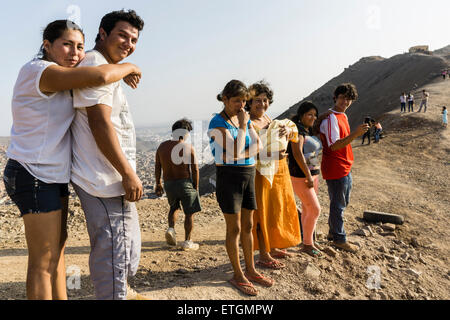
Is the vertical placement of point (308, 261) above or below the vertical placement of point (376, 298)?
above

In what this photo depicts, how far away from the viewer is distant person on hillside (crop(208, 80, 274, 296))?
9.10ft

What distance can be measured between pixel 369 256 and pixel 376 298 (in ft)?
2.66

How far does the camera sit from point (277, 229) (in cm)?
345

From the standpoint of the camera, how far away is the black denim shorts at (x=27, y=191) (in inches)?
65.4

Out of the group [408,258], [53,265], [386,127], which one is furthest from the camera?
[386,127]

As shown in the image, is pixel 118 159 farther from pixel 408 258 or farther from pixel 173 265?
pixel 408 258

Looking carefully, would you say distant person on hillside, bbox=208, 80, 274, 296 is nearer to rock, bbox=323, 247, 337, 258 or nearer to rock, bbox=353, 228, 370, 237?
rock, bbox=323, 247, 337, 258

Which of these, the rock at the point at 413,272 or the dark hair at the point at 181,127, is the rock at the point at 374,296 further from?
the dark hair at the point at 181,127

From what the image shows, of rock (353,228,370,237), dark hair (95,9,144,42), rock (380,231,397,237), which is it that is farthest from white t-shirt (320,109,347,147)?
dark hair (95,9,144,42)

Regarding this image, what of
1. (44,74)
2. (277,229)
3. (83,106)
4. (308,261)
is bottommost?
Answer: (308,261)

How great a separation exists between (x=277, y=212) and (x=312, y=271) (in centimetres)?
77

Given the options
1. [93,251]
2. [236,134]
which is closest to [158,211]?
[236,134]

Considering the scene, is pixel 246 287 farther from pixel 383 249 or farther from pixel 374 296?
pixel 383 249

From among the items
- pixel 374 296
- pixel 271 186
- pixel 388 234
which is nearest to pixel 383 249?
pixel 388 234
